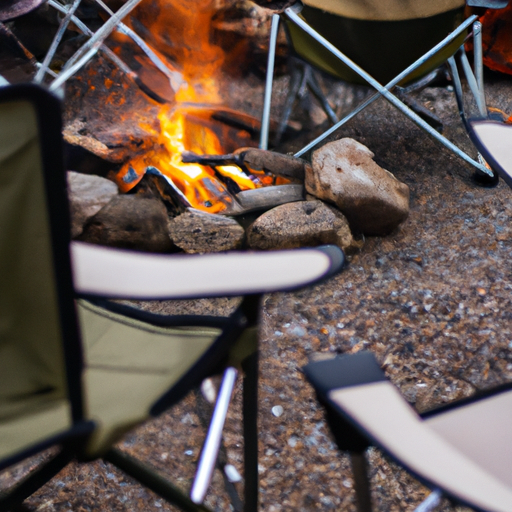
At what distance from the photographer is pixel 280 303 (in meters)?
2.35

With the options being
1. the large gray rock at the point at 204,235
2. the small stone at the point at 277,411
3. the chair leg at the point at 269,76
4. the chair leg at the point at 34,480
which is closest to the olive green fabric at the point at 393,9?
the chair leg at the point at 269,76

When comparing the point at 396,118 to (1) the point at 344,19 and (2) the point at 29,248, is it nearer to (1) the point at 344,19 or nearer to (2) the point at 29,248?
(1) the point at 344,19

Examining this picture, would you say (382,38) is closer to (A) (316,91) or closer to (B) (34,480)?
(A) (316,91)

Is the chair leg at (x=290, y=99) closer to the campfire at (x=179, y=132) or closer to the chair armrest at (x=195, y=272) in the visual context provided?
the campfire at (x=179, y=132)

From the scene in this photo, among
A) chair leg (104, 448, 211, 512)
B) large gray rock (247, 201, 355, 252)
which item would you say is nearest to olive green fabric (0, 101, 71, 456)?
chair leg (104, 448, 211, 512)

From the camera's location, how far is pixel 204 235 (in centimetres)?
251

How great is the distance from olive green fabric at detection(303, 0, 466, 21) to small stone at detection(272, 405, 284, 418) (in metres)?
2.16

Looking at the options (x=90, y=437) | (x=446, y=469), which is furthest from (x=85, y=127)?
(x=446, y=469)

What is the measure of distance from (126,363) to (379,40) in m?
2.45

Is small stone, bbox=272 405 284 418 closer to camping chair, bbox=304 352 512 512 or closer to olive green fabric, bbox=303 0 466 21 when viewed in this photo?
camping chair, bbox=304 352 512 512

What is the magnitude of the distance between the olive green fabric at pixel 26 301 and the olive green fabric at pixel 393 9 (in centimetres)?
240

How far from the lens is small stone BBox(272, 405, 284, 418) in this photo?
183 cm

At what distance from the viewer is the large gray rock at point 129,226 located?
2447 mm

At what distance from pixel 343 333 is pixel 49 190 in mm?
1518
